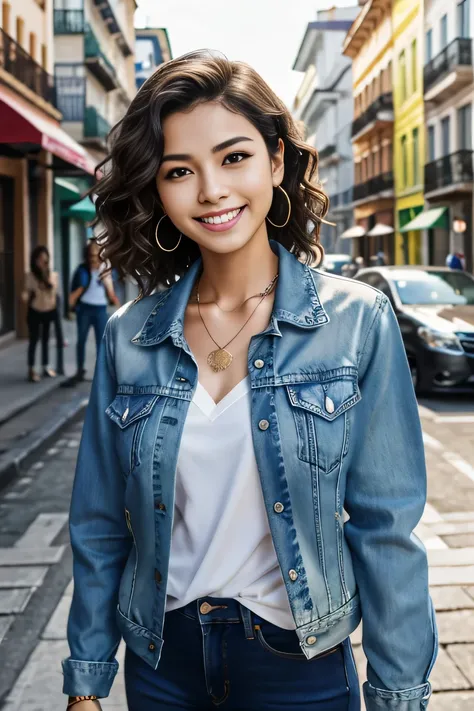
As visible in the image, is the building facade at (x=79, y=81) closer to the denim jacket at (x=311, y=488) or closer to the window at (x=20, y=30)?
the window at (x=20, y=30)

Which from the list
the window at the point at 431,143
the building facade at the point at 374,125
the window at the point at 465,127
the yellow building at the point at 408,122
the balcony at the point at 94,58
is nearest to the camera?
the window at the point at 465,127

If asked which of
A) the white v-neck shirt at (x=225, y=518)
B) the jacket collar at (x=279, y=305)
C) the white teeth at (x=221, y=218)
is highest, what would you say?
the white teeth at (x=221, y=218)

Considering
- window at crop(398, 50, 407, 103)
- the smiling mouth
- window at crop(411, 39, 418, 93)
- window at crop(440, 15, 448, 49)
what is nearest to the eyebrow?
the smiling mouth

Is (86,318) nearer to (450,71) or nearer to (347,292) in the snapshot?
(347,292)

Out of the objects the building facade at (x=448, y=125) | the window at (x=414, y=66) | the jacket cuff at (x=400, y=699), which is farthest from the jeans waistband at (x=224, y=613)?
the window at (x=414, y=66)

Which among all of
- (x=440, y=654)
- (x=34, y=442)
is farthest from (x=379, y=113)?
(x=440, y=654)

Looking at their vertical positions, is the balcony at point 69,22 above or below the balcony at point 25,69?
above

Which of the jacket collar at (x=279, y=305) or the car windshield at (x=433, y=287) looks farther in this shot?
the car windshield at (x=433, y=287)

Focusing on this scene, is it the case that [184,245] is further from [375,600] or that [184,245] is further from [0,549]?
[0,549]

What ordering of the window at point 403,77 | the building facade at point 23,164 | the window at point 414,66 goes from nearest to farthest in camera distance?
the building facade at point 23,164, the window at point 414,66, the window at point 403,77

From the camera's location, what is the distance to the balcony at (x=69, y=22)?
31531 millimetres

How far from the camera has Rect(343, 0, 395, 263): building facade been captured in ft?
131

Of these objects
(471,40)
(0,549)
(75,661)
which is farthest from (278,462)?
(471,40)

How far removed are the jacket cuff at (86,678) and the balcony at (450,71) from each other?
2906 cm
